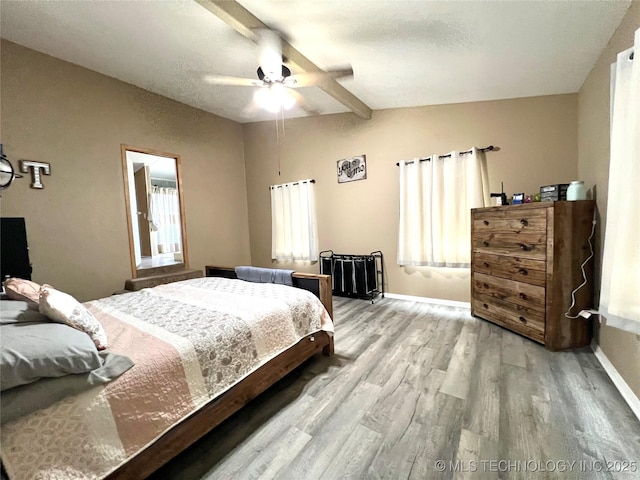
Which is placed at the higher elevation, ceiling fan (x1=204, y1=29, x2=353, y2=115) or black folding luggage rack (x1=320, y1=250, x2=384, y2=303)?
ceiling fan (x1=204, y1=29, x2=353, y2=115)

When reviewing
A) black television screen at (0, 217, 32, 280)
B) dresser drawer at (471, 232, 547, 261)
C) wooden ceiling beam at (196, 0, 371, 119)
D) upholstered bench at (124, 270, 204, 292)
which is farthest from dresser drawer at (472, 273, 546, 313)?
black television screen at (0, 217, 32, 280)

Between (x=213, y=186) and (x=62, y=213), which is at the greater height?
(x=213, y=186)

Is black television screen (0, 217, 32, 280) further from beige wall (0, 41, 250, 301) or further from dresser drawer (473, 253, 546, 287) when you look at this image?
dresser drawer (473, 253, 546, 287)

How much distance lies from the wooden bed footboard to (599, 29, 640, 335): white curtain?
186cm

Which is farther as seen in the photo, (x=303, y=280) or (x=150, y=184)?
(x=150, y=184)

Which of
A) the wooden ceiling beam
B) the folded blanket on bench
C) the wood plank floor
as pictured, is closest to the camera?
the wood plank floor

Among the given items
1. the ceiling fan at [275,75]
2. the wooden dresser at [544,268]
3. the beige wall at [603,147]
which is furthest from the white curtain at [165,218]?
the beige wall at [603,147]

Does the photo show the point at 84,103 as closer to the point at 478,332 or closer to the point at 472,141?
the point at 472,141

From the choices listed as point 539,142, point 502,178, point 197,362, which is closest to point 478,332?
point 502,178

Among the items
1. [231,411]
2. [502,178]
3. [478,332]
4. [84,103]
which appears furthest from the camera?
[502,178]

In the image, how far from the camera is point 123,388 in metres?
1.08

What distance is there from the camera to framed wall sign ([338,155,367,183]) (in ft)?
12.7

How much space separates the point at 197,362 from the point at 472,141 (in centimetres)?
348

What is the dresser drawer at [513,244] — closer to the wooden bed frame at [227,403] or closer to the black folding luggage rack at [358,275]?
the black folding luggage rack at [358,275]
